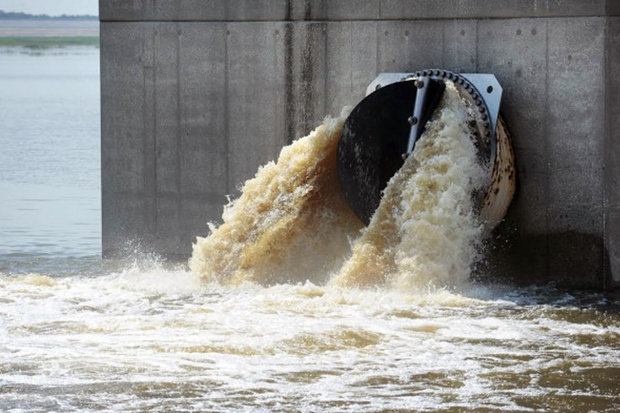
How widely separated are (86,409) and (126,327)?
7.03ft

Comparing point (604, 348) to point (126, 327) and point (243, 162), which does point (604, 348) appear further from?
point (243, 162)

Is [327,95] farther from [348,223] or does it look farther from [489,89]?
[489,89]

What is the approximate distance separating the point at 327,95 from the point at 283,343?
153 inches

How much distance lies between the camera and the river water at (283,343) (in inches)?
365

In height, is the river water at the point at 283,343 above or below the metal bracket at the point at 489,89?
below

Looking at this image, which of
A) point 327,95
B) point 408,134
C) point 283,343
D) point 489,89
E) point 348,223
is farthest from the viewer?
point 327,95

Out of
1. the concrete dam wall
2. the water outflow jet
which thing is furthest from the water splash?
the concrete dam wall

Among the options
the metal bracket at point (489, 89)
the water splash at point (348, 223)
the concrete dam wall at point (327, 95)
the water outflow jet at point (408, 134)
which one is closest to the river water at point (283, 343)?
the water splash at point (348, 223)

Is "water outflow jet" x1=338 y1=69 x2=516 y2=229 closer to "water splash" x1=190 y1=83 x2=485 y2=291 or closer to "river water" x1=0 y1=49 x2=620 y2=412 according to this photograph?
"water splash" x1=190 y1=83 x2=485 y2=291

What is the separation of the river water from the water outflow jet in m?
0.69

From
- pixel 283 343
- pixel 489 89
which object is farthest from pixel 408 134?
pixel 283 343

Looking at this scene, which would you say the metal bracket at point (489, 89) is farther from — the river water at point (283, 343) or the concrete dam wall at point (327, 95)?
the river water at point (283, 343)

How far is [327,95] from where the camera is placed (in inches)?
551

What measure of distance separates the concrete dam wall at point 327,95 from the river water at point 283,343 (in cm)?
42
